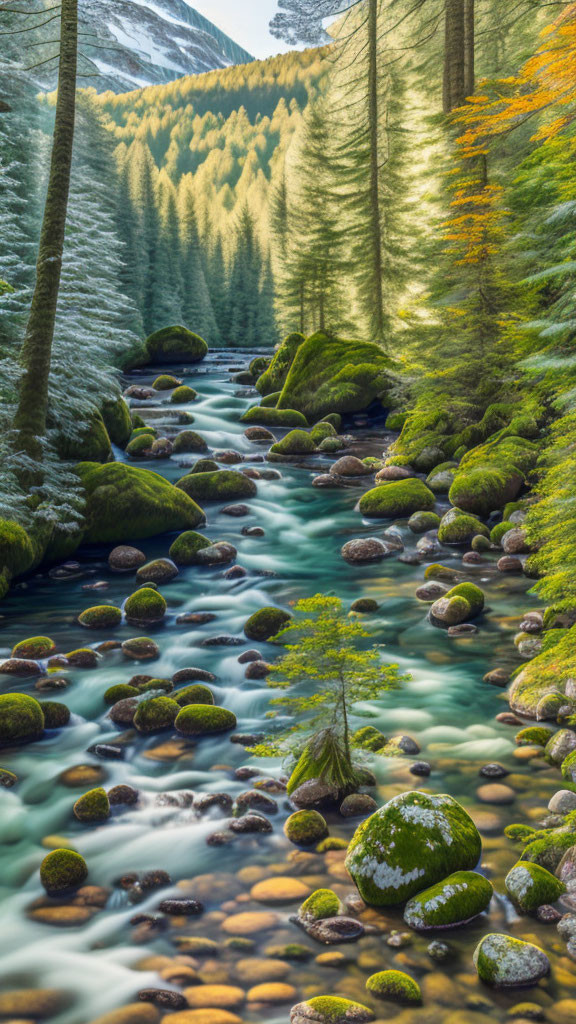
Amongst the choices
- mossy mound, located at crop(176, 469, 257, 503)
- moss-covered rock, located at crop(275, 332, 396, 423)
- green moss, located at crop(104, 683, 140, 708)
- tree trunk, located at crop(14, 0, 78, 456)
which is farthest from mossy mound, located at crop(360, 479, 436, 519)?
moss-covered rock, located at crop(275, 332, 396, 423)

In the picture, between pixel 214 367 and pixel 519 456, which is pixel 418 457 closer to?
pixel 519 456

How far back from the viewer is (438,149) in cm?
1761

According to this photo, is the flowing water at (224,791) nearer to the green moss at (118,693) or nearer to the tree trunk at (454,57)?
the green moss at (118,693)

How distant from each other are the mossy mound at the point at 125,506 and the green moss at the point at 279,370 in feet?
45.7

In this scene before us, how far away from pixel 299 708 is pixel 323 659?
0.50 meters

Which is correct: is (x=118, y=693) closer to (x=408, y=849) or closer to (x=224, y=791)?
(x=224, y=791)

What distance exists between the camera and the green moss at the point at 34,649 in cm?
859

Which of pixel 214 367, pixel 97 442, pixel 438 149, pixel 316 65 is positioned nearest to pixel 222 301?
pixel 214 367

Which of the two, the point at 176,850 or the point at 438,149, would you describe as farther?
the point at 438,149

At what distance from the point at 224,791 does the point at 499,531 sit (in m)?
7.20

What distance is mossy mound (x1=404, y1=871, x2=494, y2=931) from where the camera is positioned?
428 cm

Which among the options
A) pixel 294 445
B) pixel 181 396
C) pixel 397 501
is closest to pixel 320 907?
pixel 397 501

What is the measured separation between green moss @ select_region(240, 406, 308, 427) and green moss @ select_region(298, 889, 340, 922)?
19.1 meters

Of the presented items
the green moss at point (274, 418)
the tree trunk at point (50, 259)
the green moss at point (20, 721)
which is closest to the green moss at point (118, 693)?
the green moss at point (20, 721)
